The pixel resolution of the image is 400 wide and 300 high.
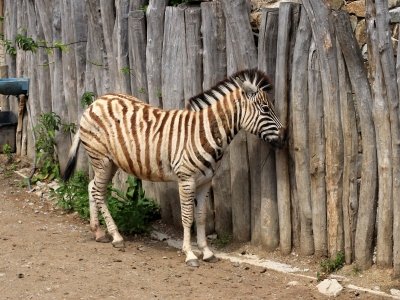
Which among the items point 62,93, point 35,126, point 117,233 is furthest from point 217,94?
point 35,126

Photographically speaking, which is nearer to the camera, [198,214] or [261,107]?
[261,107]

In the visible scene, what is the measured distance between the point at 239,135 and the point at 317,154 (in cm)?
97

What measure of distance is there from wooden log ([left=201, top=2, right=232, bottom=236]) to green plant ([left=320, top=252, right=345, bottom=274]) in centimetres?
133

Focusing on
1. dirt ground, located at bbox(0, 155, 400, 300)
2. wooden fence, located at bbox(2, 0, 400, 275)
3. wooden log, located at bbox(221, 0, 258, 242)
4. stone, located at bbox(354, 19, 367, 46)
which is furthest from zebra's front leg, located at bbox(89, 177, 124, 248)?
stone, located at bbox(354, 19, 367, 46)

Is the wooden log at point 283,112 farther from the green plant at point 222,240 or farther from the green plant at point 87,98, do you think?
the green plant at point 87,98

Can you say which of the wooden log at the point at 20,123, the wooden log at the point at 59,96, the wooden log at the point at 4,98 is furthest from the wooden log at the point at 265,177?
the wooden log at the point at 4,98

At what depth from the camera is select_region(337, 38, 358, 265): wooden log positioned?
6532 mm

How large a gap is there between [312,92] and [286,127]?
477 millimetres

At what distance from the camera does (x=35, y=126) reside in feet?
34.1

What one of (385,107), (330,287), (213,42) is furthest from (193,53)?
(330,287)

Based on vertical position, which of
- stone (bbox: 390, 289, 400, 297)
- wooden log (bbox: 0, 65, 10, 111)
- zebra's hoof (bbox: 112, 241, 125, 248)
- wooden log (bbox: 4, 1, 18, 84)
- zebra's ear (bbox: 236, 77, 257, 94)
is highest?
wooden log (bbox: 4, 1, 18, 84)

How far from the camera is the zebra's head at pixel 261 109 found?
22.8 ft

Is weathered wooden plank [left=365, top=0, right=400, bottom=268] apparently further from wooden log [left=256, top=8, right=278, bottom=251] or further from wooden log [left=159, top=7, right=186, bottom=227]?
wooden log [left=159, top=7, right=186, bottom=227]

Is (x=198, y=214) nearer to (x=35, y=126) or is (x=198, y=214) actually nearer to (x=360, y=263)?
(x=360, y=263)
